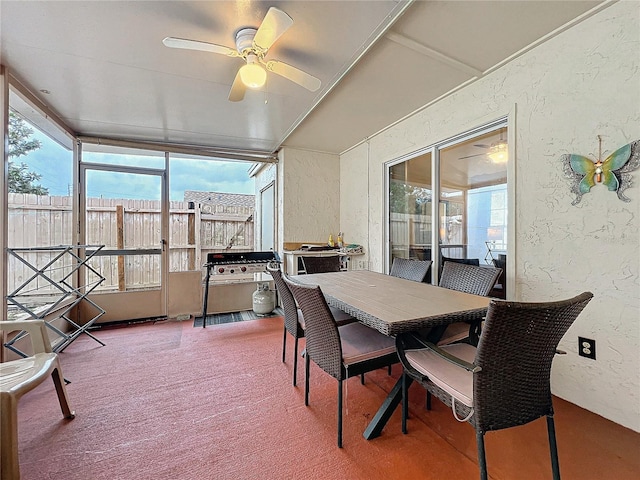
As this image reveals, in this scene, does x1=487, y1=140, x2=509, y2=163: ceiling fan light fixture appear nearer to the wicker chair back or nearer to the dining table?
the wicker chair back

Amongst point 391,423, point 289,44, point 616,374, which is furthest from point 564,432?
point 289,44

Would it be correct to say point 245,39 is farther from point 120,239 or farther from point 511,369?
point 120,239

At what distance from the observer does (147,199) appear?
365 centimetres

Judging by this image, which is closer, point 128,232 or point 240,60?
point 240,60

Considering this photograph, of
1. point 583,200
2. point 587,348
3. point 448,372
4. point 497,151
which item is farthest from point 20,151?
point 587,348

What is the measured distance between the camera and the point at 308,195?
4160 mm

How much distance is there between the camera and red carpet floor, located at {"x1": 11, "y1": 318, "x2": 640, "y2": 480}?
1296mm

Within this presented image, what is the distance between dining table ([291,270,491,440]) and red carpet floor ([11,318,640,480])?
206 mm

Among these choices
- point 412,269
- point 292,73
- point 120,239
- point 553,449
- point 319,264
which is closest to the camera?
point 553,449

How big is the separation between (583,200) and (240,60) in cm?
258

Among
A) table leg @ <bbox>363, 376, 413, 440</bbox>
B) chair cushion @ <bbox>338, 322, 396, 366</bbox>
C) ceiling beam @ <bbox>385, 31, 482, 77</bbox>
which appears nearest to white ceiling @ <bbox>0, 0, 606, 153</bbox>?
ceiling beam @ <bbox>385, 31, 482, 77</bbox>

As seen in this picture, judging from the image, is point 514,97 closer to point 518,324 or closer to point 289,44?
point 289,44

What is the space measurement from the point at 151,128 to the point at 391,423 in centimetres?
382

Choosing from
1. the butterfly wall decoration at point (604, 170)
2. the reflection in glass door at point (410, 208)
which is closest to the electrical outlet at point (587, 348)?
the butterfly wall decoration at point (604, 170)
